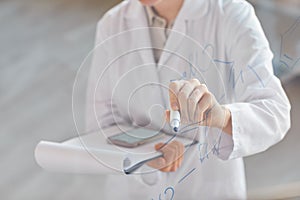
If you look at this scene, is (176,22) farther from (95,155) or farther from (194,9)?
(95,155)

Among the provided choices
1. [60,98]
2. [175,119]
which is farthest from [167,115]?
[60,98]

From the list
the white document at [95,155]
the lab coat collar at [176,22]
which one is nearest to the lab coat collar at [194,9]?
the lab coat collar at [176,22]

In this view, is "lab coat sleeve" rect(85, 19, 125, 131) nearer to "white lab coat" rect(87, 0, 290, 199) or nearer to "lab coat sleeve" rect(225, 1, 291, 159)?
"white lab coat" rect(87, 0, 290, 199)

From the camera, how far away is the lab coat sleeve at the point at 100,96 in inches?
17.1

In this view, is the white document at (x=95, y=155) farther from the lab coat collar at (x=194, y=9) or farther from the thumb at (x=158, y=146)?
the lab coat collar at (x=194, y=9)

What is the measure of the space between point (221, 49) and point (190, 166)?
0.35ft

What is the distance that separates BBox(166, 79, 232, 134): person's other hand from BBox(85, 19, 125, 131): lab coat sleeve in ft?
0.19

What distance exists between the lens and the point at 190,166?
1.39 feet

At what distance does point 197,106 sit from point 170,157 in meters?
0.06

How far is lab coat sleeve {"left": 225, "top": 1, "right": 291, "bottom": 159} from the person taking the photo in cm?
41

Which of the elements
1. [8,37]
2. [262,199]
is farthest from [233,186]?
[8,37]

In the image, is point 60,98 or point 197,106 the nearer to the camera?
point 197,106

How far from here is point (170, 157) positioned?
420 millimetres

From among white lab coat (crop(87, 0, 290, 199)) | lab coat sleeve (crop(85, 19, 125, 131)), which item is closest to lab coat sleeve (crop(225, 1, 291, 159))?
white lab coat (crop(87, 0, 290, 199))
